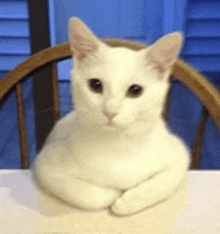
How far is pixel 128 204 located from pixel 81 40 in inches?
10.7

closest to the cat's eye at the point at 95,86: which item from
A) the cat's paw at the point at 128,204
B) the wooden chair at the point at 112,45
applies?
the cat's paw at the point at 128,204

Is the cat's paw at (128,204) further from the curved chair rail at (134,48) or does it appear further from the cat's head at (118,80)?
the curved chair rail at (134,48)

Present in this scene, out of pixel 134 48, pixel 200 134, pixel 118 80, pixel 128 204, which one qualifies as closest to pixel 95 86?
pixel 118 80

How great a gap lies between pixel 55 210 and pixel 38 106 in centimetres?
63

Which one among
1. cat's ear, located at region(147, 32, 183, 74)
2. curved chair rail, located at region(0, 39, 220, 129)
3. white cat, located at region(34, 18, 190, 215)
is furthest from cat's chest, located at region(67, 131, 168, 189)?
curved chair rail, located at region(0, 39, 220, 129)

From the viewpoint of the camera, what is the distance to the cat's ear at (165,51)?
0.40m

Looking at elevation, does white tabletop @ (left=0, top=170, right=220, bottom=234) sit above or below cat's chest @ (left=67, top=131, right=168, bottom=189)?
below

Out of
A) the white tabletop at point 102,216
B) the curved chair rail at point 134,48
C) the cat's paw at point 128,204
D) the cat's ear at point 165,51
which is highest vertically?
the cat's ear at point 165,51

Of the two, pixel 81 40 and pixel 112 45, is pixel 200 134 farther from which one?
pixel 81 40

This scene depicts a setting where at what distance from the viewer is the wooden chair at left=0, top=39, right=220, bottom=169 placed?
660mm

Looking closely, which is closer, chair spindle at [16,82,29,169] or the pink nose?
the pink nose

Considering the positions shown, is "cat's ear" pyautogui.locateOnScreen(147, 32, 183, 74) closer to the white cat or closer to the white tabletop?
the white cat

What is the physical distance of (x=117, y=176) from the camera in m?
0.46

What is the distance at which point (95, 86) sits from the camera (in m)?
0.43
